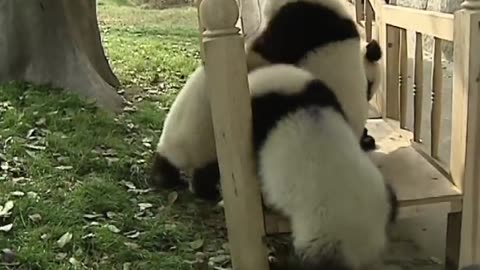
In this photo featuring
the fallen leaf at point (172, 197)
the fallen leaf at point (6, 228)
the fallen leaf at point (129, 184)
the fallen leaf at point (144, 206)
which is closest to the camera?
the fallen leaf at point (6, 228)

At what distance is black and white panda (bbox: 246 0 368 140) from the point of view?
2898 millimetres

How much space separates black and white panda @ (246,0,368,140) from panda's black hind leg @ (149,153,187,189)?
0.79 metres

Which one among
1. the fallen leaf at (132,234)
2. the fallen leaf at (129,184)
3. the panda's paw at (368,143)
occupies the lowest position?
the fallen leaf at (132,234)

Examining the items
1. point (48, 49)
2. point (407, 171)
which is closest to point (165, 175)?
point (407, 171)

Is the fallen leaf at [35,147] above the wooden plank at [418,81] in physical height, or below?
below

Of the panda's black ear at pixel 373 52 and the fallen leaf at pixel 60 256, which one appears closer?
the fallen leaf at pixel 60 256

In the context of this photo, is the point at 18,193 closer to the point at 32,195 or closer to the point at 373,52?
the point at 32,195

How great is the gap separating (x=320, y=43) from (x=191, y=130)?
76 centimetres

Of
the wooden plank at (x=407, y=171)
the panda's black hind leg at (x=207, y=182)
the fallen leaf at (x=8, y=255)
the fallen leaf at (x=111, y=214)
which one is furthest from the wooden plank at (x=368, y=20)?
the fallen leaf at (x=8, y=255)

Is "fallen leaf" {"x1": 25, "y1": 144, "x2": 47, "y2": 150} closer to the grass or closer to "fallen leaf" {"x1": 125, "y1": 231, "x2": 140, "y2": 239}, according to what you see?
the grass

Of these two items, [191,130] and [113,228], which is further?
[191,130]

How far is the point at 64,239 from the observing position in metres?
2.95

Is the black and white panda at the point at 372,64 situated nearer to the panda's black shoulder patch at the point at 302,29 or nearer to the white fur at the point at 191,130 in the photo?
the panda's black shoulder patch at the point at 302,29

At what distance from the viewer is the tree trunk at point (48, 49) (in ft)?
16.6
